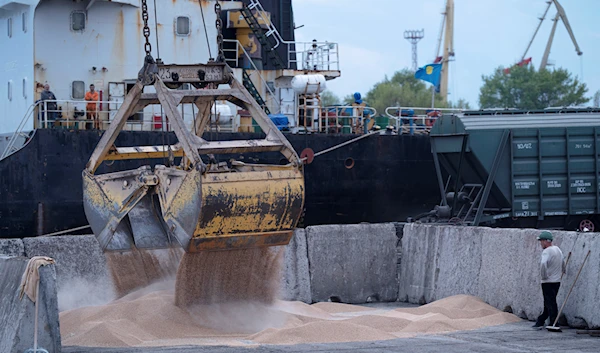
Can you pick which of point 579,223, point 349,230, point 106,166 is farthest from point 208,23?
point 579,223

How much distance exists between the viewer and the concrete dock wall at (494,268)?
11633mm

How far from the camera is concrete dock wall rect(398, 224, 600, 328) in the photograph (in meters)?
11.6

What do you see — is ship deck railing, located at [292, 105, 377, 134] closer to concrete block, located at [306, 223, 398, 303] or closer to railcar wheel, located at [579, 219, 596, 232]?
railcar wheel, located at [579, 219, 596, 232]

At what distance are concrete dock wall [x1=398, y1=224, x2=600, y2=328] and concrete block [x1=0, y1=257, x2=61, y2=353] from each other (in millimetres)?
6575

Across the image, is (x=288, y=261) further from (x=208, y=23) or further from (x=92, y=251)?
(x=208, y=23)

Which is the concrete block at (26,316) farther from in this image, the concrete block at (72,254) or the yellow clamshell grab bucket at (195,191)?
the concrete block at (72,254)

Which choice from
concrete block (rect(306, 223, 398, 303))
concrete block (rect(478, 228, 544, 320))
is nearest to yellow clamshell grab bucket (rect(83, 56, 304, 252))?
concrete block (rect(478, 228, 544, 320))

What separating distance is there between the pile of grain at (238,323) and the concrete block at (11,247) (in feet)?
6.13

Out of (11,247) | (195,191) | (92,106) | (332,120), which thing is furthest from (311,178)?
(195,191)

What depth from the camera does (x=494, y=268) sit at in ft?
44.5

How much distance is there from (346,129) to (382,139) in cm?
160

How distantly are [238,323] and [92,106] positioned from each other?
10788mm

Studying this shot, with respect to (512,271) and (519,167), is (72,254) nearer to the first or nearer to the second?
(512,271)

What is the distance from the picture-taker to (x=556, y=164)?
2211cm
